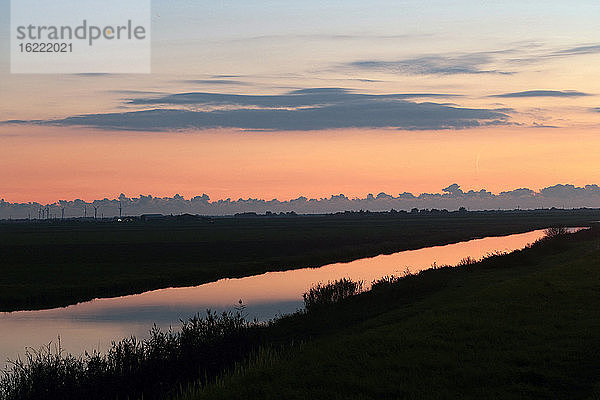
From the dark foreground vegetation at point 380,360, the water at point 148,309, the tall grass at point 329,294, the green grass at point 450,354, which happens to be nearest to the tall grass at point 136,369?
the dark foreground vegetation at point 380,360

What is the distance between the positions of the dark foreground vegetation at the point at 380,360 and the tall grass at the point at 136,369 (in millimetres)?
37

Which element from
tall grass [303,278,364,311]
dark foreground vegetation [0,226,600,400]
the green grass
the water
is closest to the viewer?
the green grass

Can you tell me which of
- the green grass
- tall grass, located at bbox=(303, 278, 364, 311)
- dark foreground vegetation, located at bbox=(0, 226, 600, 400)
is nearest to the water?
tall grass, located at bbox=(303, 278, 364, 311)

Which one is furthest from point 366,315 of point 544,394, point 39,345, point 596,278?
point 544,394

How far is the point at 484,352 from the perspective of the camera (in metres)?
17.6

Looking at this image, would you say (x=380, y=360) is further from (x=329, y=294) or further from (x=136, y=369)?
(x=329, y=294)

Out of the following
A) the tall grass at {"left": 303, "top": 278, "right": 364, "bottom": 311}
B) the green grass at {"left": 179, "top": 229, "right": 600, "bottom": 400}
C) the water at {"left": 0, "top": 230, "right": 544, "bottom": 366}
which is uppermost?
the green grass at {"left": 179, "top": 229, "right": 600, "bottom": 400}

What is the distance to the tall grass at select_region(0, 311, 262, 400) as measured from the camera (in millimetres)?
16906

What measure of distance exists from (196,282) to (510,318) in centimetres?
3081

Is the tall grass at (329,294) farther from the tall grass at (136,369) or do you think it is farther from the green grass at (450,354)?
the tall grass at (136,369)

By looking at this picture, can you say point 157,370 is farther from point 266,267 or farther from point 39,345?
point 266,267

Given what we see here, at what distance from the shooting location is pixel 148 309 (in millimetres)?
36188

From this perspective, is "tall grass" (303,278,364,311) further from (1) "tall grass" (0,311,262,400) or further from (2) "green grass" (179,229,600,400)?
(1) "tall grass" (0,311,262,400)

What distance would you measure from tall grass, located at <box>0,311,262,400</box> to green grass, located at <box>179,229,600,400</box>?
4.47 feet
